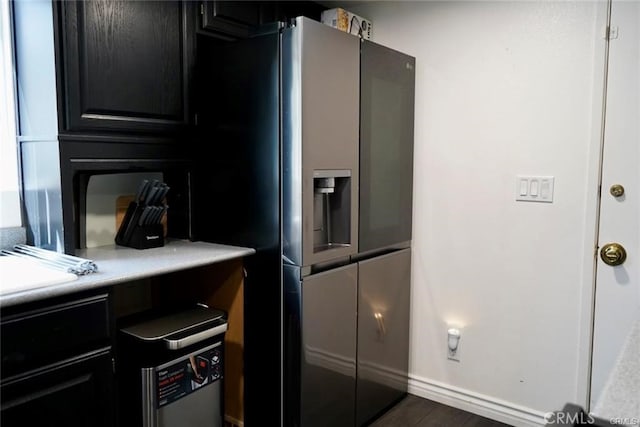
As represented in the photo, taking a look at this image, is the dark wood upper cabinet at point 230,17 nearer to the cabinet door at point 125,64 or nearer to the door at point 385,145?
the cabinet door at point 125,64

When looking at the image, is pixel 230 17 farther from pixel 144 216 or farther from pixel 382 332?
pixel 382 332

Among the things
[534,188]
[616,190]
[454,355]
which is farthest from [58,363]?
[616,190]

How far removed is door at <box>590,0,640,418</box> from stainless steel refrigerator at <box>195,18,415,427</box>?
91 centimetres

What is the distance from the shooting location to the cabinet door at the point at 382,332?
2.25m

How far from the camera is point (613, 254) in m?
2.02

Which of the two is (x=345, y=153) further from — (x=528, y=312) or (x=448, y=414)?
(x=448, y=414)

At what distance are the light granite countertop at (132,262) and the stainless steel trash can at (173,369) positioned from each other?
0.23 m

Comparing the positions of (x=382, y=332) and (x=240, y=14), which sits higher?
(x=240, y=14)

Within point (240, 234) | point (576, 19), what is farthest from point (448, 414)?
point (576, 19)

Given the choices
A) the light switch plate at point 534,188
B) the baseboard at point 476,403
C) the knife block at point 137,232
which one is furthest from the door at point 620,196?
the knife block at point 137,232

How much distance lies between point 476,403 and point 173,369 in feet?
5.04

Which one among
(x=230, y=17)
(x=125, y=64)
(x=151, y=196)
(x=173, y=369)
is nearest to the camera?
(x=173, y=369)

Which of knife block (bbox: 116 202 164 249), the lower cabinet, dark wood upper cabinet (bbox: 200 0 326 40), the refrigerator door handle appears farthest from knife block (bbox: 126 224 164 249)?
the refrigerator door handle

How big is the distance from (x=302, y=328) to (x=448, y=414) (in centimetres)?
104
